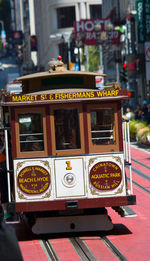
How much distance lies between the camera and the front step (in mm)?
11500

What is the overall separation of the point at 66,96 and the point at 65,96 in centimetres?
2

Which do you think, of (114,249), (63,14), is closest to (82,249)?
(114,249)

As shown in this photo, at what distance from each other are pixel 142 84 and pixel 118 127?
46.7 metres

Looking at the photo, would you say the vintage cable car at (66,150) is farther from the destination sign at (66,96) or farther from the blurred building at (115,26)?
the blurred building at (115,26)

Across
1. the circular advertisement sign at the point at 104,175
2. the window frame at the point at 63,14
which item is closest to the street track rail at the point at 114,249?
the circular advertisement sign at the point at 104,175

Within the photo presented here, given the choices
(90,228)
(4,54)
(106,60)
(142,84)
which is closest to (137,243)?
(90,228)

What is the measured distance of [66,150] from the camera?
11.2 meters

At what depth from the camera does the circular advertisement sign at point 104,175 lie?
1125 centimetres

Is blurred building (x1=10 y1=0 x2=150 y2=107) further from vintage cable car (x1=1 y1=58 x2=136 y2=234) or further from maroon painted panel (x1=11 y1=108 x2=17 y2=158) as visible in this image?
maroon painted panel (x1=11 y1=108 x2=17 y2=158)

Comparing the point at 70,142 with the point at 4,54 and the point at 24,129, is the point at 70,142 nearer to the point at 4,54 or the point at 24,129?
the point at 24,129

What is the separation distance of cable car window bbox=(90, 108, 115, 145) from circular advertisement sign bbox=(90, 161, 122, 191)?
380 millimetres

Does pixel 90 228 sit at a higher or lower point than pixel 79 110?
lower

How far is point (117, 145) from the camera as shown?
11336mm

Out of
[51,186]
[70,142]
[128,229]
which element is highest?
[70,142]
